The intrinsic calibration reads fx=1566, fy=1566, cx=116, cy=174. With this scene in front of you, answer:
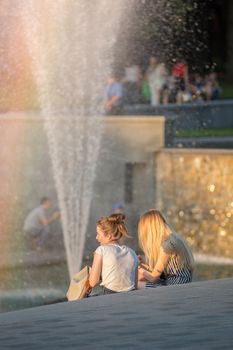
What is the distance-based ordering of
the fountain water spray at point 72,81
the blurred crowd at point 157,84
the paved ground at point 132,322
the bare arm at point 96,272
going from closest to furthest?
the paved ground at point 132,322
the bare arm at point 96,272
the fountain water spray at point 72,81
the blurred crowd at point 157,84

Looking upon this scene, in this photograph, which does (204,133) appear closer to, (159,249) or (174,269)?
(174,269)

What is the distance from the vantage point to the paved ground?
881cm

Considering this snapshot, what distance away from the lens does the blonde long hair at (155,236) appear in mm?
11344

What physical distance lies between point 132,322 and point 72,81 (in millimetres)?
16041

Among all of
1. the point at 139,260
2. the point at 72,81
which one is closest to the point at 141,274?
the point at 139,260

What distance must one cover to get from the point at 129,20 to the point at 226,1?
18388 millimetres

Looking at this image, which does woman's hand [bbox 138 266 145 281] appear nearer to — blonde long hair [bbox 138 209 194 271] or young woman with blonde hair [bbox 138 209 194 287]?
young woman with blonde hair [bbox 138 209 194 287]

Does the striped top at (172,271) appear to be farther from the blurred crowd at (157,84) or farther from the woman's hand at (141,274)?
the blurred crowd at (157,84)

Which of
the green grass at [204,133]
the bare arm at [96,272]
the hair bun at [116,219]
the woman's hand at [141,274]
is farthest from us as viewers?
the green grass at [204,133]

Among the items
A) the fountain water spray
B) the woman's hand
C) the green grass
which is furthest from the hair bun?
the green grass

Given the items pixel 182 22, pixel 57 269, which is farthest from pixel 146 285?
pixel 182 22

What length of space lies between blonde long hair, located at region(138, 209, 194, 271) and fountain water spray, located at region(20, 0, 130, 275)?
10.8 m

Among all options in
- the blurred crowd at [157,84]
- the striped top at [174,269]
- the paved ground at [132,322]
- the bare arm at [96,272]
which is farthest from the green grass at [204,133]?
the paved ground at [132,322]

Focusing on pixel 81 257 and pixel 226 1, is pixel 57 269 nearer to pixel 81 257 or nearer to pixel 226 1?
pixel 81 257
